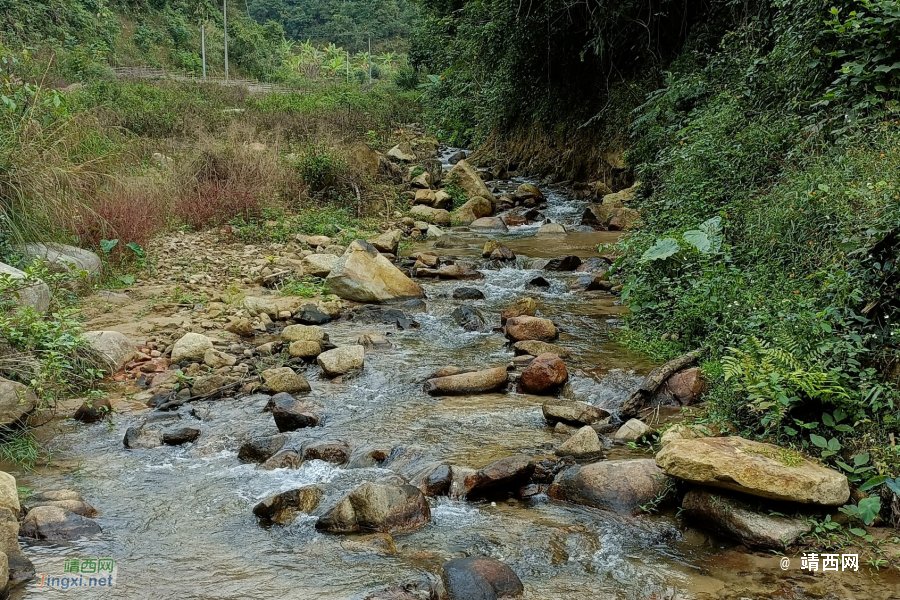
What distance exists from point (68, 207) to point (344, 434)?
3.64 m

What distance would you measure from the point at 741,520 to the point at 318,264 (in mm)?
6273

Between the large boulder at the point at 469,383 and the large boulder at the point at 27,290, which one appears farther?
the large boulder at the point at 469,383

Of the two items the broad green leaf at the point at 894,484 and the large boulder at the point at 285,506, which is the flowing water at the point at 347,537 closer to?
the large boulder at the point at 285,506

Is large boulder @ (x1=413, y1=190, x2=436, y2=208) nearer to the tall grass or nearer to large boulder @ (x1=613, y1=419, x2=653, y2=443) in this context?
the tall grass

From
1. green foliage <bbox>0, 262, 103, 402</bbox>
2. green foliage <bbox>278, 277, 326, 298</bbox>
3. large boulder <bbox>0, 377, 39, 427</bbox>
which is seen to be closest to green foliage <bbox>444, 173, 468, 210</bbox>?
green foliage <bbox>278, 277, 326, 298</bbox>

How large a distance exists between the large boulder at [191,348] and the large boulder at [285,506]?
246 centimetres

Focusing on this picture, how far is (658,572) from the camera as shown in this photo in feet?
10.3

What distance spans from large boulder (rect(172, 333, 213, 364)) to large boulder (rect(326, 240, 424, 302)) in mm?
2105

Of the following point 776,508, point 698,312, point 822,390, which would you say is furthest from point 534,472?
point 698,312

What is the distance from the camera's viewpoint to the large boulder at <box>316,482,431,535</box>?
3.52m

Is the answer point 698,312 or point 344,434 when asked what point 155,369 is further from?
point 698,312

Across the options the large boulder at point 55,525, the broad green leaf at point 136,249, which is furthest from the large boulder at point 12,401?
the broad green leaf at point 136,249

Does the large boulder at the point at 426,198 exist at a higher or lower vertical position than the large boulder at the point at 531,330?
higher

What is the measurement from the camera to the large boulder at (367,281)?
7.79 metres
